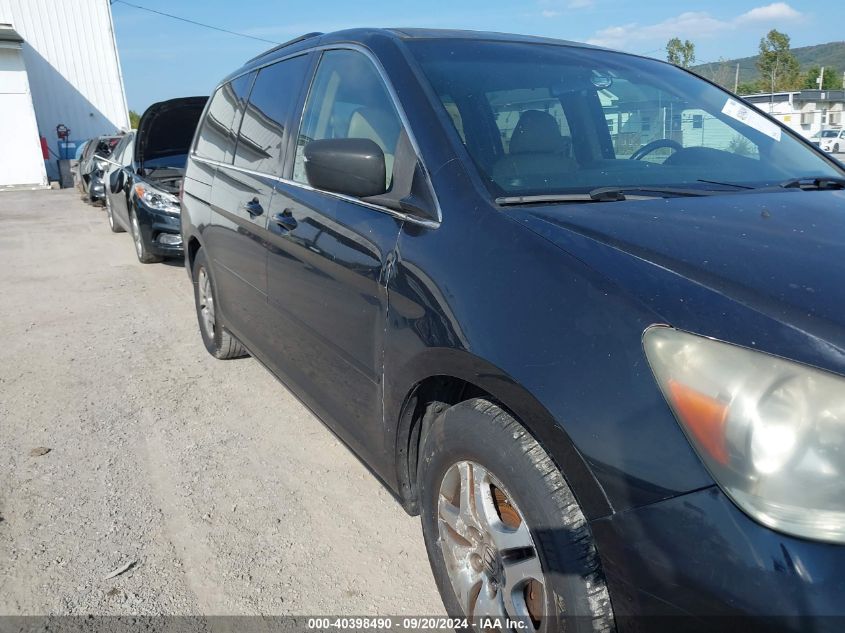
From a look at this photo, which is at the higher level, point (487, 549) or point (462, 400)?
point (462, 400)

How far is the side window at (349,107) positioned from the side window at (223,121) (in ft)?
3.46

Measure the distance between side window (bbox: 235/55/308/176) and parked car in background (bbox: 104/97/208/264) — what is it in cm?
460

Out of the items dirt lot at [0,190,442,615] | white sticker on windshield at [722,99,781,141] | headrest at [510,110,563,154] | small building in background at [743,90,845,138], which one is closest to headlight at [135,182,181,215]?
dirt lot at [0,190,442,615]

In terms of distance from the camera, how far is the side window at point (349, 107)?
2.41 meters

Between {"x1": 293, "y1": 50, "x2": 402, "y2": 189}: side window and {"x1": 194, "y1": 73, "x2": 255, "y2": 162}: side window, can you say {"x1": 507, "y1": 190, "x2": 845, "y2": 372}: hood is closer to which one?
{"x1": 293, "y1": 50, "x2": 402, "y2": 189}: side window

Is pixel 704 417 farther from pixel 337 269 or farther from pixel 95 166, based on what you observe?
pixel 95 166

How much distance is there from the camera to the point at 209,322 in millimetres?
4691

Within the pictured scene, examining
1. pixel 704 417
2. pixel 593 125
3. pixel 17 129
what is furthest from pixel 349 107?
pixel 17 129

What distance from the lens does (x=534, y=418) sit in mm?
1586

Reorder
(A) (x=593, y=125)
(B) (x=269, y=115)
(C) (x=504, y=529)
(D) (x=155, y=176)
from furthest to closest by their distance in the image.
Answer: (D) (x=155, y=176)
(B) (x=269, y=115)
(A) (x=593, y=125)
(C) (x=504, y=529)

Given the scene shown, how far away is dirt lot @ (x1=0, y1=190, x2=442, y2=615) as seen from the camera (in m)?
→ 2.41

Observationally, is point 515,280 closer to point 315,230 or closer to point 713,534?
point 713,534

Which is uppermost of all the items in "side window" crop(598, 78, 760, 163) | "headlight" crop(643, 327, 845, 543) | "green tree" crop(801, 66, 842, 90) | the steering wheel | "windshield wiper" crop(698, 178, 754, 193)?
"green tree" crop(801, 66, 842, 90)

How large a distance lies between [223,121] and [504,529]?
3294 mm
